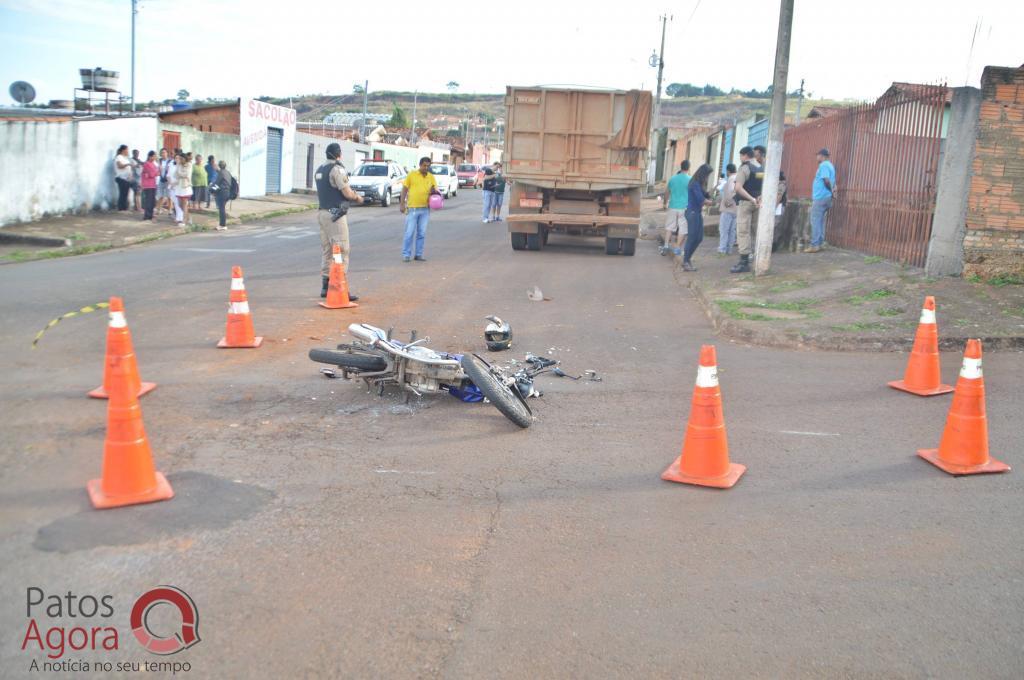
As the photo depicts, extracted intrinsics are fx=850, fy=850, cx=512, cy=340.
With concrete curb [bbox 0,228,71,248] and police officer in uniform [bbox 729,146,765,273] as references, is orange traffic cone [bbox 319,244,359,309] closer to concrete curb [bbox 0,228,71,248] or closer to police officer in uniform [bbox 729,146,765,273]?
police officer in uniform [bbox 729,146,765,273]

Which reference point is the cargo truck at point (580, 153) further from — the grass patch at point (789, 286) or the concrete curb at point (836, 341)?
the concrete curb at point (836, 341)

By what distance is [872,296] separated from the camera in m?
10.9

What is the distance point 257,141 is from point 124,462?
32.1 m

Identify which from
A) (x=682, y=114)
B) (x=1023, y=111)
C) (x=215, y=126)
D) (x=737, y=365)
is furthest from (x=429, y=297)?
(x=682, y=114)

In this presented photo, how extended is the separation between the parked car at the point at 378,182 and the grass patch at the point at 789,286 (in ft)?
70.9

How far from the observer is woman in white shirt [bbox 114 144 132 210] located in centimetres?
2242

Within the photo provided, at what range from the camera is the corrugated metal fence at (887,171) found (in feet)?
39.0

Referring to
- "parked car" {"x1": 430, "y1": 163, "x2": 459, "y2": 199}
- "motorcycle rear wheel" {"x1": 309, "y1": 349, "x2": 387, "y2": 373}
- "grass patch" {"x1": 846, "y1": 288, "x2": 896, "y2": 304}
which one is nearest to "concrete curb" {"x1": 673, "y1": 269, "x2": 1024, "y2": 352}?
"grass patch" {"x1": 846, "y1": 288, "x2": 896, "y2": 304}

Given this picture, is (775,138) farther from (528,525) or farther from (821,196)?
(528,525)

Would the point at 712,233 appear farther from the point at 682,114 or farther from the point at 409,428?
the point at 682,114

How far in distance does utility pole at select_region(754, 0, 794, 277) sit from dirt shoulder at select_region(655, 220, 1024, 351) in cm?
51

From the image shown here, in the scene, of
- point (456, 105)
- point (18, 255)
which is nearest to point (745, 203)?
point (18, 255)

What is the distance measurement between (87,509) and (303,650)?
1868 millimetres

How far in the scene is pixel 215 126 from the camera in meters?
33.0
